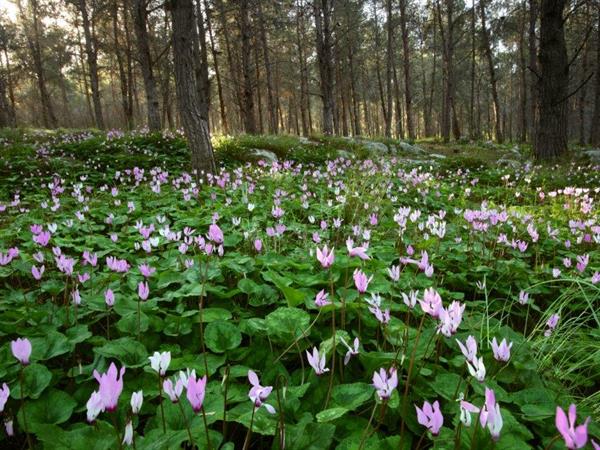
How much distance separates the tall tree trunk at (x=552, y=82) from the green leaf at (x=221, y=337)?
1187 cm

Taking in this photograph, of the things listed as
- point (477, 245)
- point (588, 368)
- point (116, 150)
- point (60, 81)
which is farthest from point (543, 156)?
point (60, 81)

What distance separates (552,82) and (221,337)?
12275 mm

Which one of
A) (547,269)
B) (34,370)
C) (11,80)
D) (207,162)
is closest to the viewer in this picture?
(34,370)

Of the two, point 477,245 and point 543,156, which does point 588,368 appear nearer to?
point 477,245

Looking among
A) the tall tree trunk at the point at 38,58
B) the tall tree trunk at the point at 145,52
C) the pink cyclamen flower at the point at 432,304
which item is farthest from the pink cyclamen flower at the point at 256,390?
the tall tree trunk at the point at 38,58

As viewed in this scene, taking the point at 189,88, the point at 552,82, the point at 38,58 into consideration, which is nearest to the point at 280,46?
the point at 38,58

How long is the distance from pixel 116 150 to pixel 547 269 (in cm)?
992

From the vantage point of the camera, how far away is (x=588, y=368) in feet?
7.73

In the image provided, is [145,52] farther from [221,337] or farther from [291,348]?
[291,348]

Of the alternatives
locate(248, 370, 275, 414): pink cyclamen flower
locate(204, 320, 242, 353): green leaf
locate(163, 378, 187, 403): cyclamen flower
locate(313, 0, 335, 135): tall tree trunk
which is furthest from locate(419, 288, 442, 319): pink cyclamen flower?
locate(313, 0, 335, 135): tall tree trunk

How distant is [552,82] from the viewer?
1084cm

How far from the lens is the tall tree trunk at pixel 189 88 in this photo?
6.82m

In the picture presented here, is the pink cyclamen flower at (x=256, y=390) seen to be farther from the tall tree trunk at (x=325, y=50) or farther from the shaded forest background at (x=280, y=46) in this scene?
the tall tree trunk at (x=325, y=50)

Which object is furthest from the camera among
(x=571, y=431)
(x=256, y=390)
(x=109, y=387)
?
(x=256, y=390)
